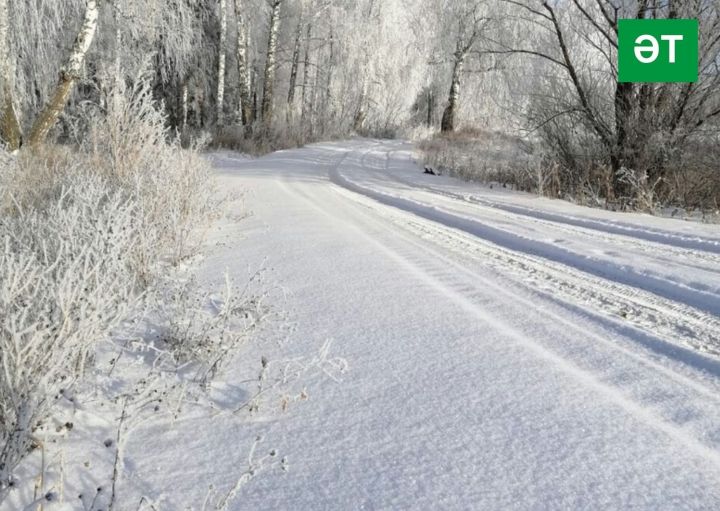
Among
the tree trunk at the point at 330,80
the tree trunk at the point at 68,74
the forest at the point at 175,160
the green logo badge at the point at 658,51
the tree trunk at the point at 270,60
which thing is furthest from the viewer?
the tree trunk at the point at 330,80

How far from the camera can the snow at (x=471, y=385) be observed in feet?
4.67

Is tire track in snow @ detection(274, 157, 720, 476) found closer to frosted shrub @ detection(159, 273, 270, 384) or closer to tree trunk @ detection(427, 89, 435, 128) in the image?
frosted shrub @ detection(159, 273, 270, 384)

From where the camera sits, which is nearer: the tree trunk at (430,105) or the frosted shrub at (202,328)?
the frosted shrub at (202,328)

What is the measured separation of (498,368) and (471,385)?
20cm

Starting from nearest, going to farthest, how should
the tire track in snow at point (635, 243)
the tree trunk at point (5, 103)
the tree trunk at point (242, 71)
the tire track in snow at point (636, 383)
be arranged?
the tire track in snow at point (636, 383), the tire track in snow at point (635, 243), the tree trunk at point (5, 103), the tree trunk at point (242, 71)

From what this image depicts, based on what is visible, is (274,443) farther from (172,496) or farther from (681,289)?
(681,289)

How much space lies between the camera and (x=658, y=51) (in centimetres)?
851

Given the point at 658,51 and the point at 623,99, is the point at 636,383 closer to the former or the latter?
the point at 623,99

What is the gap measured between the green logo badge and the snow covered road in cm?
415

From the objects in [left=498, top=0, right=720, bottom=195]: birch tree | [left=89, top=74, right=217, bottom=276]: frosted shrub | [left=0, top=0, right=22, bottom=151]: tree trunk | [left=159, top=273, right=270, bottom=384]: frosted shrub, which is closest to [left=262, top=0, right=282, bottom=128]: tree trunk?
[left=498, top=0, right=720, bottom=195]: birch tree

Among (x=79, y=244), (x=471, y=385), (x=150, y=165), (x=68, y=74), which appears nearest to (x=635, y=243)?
(x=471, y=385)

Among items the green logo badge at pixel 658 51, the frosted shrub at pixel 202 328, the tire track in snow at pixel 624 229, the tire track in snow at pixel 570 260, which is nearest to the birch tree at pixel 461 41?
the green logo badge at pixel 658 51

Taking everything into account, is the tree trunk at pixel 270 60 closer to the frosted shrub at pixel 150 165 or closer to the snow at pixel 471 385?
the frosted shrub at pixel 150 165

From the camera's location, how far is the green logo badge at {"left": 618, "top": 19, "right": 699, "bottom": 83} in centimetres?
808
